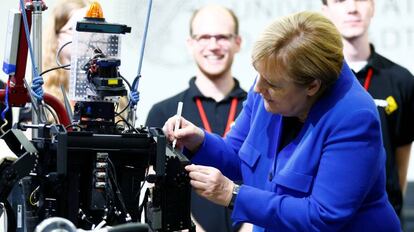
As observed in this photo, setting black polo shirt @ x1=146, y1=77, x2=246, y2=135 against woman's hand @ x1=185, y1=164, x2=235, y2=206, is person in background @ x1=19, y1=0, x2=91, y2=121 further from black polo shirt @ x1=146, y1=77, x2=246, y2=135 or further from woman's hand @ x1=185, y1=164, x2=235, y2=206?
woman's hand @ x1=185, y1=164, x2=235, y2=206

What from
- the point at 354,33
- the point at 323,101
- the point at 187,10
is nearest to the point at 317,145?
the point at 323,101

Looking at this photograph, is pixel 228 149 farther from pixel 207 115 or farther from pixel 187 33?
pixel 187 33

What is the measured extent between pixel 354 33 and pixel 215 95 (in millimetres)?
720

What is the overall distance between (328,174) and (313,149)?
0.11 meters

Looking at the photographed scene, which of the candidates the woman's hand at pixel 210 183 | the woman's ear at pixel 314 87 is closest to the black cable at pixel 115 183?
the woman's hand at pixel 210 183

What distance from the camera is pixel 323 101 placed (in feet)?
10.4

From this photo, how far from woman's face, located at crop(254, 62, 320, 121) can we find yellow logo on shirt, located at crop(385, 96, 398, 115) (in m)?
1.63

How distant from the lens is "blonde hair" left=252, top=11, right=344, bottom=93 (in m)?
3.03

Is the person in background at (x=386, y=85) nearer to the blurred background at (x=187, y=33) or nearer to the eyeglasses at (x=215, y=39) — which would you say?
the eyeglasses at (x=215, y=39)

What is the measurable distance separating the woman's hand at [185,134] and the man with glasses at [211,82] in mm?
1442

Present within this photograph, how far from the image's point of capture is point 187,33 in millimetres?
5863

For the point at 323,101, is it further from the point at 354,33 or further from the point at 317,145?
the point at 354,33

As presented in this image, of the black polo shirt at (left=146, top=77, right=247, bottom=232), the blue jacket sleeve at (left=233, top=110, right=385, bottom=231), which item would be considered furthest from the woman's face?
the black polo shirt at (left=146, top=77, right=247, bottom=232)

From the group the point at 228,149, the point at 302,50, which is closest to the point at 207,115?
the point at 228,149
